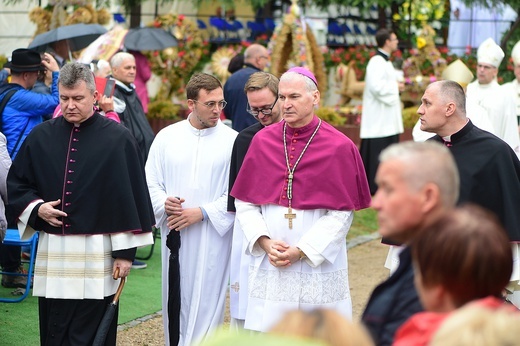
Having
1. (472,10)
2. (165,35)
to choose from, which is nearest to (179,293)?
(165,35)

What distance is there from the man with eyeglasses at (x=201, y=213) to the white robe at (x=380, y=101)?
6904mm

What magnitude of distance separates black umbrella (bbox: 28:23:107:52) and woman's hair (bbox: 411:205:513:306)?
25.6 ft

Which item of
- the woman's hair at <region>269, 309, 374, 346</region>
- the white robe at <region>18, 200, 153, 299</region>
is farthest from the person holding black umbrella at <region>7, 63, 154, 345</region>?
the woman's hair at <region>269, 309, 374, 346</region>

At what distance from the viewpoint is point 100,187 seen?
5930mm

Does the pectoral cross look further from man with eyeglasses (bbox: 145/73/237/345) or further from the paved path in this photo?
the paved path

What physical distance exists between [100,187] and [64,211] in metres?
0.25

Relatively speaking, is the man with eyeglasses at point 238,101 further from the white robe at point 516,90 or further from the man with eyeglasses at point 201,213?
the man with eyeglasses at point 201,213

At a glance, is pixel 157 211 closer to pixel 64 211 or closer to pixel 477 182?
pixel 64 211

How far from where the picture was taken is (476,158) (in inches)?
229

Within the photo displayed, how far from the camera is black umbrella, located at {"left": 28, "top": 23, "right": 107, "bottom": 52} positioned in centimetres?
1015

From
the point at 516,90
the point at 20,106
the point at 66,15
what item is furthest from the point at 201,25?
the point at 20,106

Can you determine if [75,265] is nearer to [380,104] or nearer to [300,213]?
[300,213]

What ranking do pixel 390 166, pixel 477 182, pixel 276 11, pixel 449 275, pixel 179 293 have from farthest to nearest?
pixel 276 11 < pixel 179 293 < pixel 477 182 < pixel 390 166 < pixel 449 275

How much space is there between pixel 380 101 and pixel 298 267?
809 centimetres
